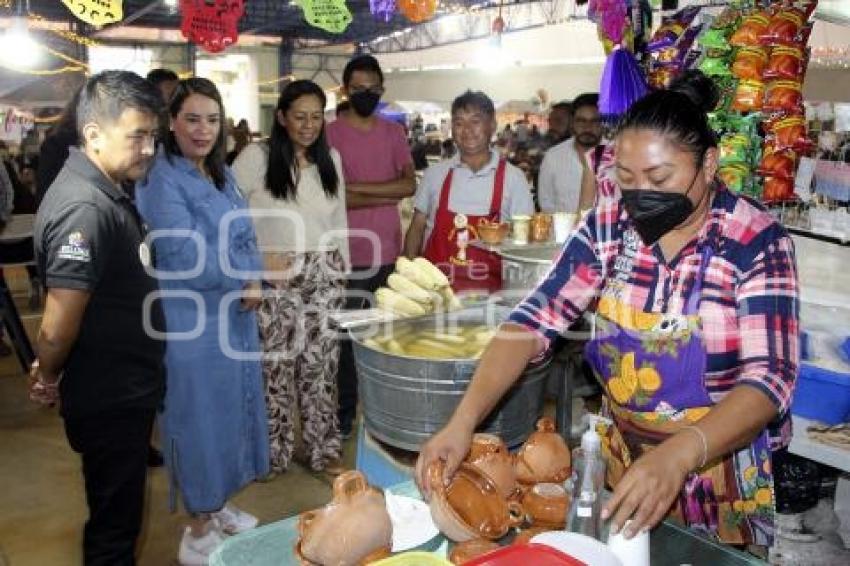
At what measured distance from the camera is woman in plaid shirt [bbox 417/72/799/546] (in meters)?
1.43

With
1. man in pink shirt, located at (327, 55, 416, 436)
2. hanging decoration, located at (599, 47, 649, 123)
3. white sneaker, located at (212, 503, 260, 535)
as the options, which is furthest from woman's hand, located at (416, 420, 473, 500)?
man in pink shirt, located at (327, 55, 416, 436)

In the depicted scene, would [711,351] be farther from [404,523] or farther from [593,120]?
[593,120]

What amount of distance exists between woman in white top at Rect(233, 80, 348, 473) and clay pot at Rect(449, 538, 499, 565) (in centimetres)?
214

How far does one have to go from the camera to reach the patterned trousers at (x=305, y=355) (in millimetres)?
3271

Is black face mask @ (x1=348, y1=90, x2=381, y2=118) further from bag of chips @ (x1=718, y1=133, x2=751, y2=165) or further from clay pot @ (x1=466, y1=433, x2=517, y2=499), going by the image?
clay pot @ (x1=466, y1=433, x2=517, y2=499)

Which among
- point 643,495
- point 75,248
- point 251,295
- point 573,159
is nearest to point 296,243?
point 251,295

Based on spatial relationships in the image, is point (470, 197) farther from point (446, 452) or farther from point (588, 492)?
point (588, 492)

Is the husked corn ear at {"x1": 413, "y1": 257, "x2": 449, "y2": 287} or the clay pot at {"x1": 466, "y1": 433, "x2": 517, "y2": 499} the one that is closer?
the clay pot at {"x1": 466, "y1": 433, "x2": 517, "y2": 499}

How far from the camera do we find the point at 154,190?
8.45 ft

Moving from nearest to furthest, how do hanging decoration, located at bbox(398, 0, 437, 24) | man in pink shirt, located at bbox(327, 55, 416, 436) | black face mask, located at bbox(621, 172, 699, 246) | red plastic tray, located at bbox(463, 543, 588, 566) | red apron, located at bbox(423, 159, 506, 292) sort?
1. red plastic tray, located at bbox(463, 543, 588, 566)
2. black face mask, located at bbox(621, 172, 699, 246)
3. red apron, located at bbox(423, 159, 506, 292)
4. man in pink shirt, located at bbox(327, 55, 416, 436)
5. hanging decoration, located at bbox(398, 0, 437, 24)

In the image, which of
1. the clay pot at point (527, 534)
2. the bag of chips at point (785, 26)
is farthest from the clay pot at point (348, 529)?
the bag of chips at point (785, 26)

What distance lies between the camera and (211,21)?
14.3ft

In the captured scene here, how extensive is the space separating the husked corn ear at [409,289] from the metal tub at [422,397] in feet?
1.15

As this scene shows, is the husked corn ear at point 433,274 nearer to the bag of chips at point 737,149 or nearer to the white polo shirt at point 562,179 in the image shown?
the bag of chips at point 737,149
